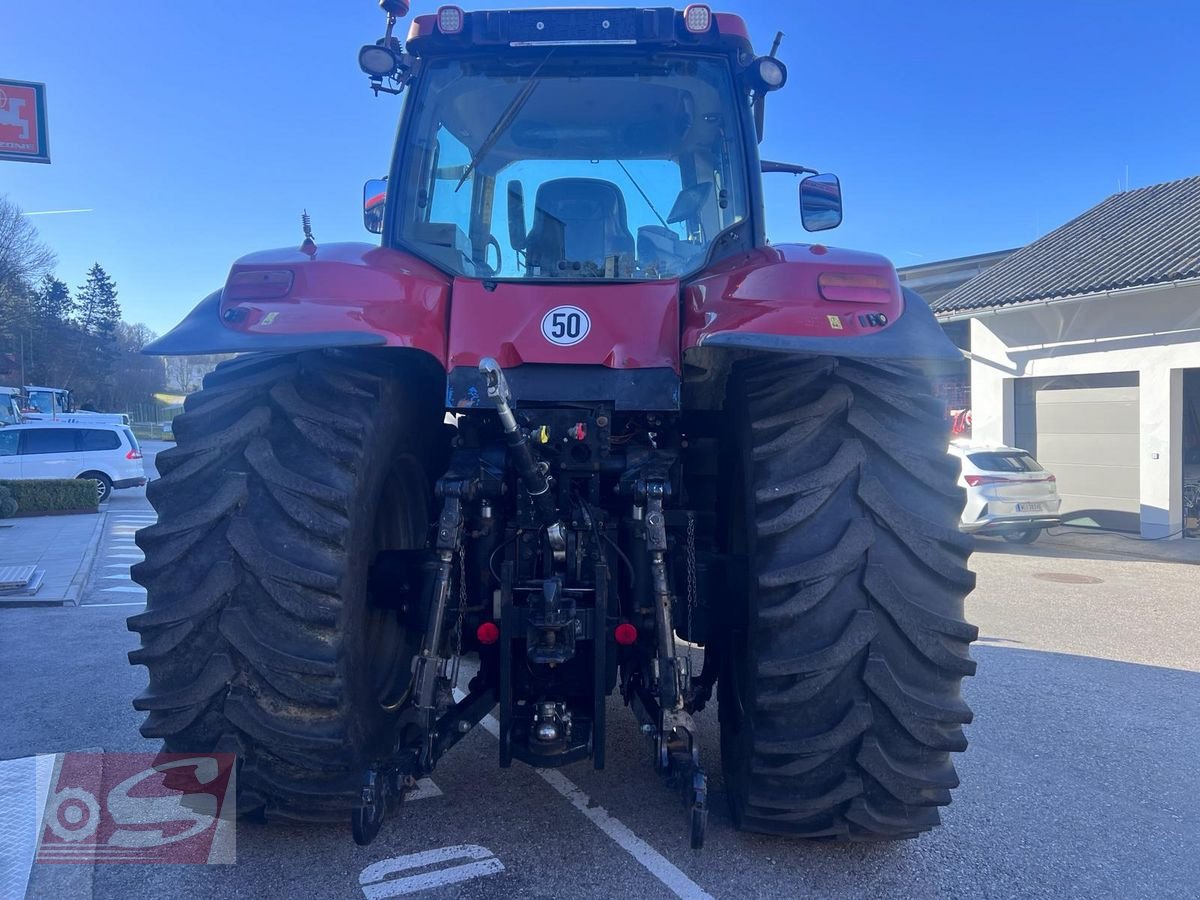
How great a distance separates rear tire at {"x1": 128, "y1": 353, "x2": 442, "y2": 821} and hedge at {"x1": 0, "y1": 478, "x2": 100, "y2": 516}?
1767 centimetres

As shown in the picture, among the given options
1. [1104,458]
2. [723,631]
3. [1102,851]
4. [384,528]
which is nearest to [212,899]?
[384,528]

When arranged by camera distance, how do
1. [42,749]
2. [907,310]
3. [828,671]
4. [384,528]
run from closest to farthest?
[828,671] → [907,310] → [384,528] → [42,749]

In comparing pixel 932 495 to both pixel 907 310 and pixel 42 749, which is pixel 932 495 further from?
pixel 42 749

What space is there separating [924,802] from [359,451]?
2.07 metres

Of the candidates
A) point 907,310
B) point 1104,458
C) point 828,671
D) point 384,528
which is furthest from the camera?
point 1104,458

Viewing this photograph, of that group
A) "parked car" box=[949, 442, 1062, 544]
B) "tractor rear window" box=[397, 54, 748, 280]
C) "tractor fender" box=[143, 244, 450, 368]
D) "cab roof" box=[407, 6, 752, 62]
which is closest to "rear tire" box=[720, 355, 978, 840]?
"tractor rear window" box=[397, 54, 748, 280]

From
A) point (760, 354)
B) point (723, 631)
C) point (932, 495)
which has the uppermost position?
point (760, 354)

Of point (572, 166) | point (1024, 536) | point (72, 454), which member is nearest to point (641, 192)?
point (572, 166)

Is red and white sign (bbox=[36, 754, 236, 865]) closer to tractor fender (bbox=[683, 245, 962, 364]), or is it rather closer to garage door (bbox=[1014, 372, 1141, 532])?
tractor fender (bbox=[683, 245, 962, 364])

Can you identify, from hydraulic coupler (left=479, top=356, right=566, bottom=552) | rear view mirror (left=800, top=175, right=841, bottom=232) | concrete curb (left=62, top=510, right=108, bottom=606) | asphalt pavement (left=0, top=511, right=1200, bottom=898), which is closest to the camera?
hydraulic coupler (left=479, top=356, right=566, bottom=552)

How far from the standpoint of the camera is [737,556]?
308cm

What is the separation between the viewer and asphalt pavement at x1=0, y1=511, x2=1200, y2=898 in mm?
2914

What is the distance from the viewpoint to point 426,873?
9.71ft

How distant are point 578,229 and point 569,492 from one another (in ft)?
3.55
